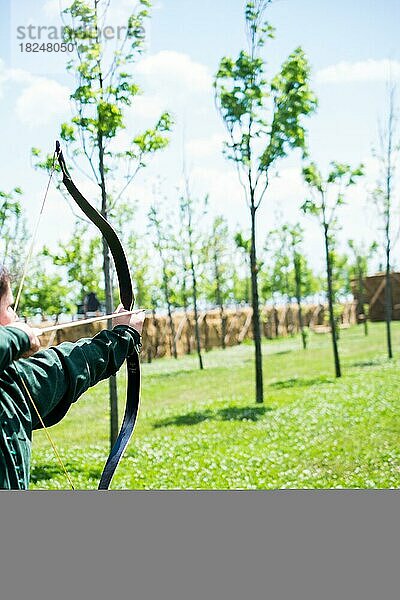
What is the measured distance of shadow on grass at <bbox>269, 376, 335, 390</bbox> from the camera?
18.8 feet

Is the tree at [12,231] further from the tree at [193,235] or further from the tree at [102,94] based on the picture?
the tree at [193,235]

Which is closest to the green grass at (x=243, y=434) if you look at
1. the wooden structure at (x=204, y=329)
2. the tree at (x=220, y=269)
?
the wooden structure at (x=204, y=329)

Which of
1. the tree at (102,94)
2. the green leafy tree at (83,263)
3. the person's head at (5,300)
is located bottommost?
the person's head at (5,300)

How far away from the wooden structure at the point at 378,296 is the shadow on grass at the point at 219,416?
13.2 feet

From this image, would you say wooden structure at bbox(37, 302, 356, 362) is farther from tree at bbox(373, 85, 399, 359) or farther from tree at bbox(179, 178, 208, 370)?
tree at bbox(373, 85, 399, 359)

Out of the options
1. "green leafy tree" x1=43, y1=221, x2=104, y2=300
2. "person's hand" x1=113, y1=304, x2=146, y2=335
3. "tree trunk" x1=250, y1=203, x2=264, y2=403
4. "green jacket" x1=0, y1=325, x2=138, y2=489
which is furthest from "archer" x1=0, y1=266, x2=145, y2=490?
"tree trunk" x1=250, y1=203, x2=264, y2=403

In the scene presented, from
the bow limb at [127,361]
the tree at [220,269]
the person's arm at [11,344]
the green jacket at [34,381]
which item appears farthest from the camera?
the tree at [220,269]

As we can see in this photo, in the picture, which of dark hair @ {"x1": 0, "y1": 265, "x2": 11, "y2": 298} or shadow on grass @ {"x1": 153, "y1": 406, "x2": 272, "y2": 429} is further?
shadow on grass @ {"x1": 153, "y1": 406, "x2": 272, "y2": 429}

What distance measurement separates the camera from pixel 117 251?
7.73 ft

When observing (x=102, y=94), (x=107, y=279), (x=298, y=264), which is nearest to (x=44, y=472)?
(x=107, y=279)

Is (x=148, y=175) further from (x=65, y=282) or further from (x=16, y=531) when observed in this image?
(x=16, y=531)

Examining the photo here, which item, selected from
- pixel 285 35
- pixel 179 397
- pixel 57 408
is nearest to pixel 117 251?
pixel 57 408

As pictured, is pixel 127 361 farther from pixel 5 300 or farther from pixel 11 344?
pixel 11 344

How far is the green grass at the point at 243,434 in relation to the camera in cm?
406
